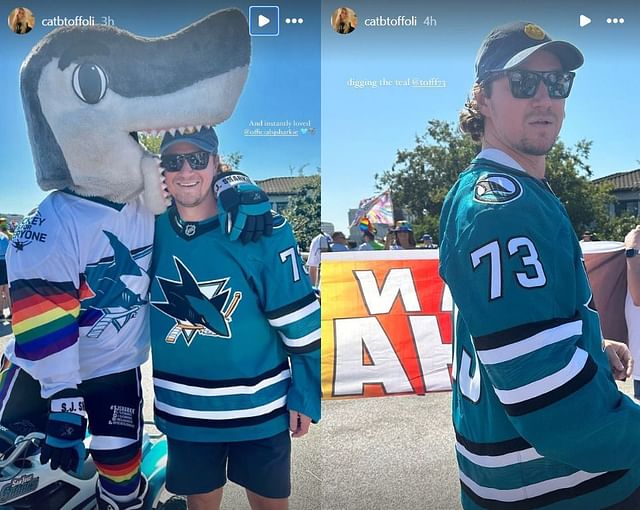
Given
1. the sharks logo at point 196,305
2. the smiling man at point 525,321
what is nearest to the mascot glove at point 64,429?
the sharks logo at point 196,305

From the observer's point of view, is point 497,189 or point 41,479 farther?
point 41,479

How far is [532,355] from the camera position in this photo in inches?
39.5

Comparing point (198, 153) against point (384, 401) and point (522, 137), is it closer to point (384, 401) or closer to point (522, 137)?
point (522, 137)

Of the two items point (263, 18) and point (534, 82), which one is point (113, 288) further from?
point (534, 82)

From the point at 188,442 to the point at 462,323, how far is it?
79 cm

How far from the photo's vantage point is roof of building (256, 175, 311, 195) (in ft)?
4.63

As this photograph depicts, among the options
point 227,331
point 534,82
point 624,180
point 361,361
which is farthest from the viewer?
point 361,361

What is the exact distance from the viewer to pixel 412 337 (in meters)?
Answer: 1.68

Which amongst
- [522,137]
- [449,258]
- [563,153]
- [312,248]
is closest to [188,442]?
[312,248]

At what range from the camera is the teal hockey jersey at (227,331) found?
1378 millimetres

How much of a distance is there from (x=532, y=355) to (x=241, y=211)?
760 millimetres

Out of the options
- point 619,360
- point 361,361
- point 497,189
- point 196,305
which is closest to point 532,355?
point 497,189

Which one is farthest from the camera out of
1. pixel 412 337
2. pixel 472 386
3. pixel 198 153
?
pixel 412 337

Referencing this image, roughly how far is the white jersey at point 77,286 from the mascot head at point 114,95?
72 mm
